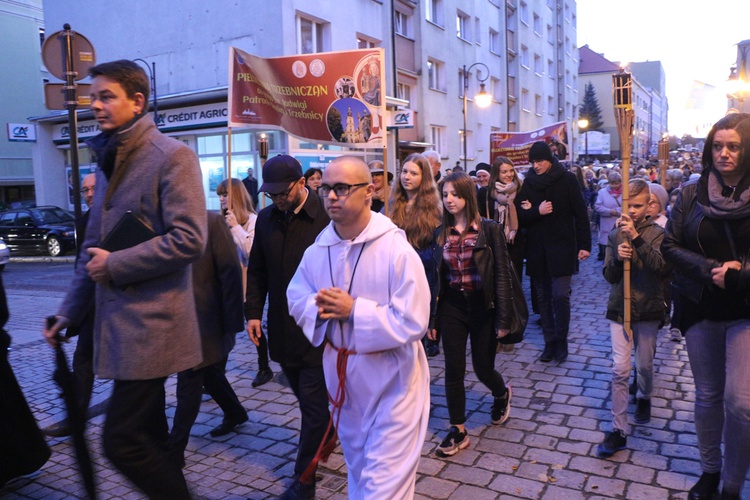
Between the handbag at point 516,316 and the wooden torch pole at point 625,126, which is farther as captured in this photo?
the handbag at point 516,316

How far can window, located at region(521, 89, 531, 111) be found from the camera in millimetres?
40219

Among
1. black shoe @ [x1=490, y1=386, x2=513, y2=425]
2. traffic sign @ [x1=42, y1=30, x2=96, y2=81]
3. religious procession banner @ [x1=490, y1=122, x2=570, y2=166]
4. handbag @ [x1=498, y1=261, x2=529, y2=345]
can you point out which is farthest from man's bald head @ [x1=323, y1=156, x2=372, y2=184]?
religious procession banner @ [x1=490, y1=122, x2=570, y2=166]

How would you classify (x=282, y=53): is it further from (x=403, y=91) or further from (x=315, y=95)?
(x=315, y=95)

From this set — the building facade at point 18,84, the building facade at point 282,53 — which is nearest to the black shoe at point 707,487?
the building facade at point 282,53

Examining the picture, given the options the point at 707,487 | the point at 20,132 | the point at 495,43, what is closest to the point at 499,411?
the point at 707,487

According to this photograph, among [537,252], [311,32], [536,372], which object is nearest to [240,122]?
[537,252]

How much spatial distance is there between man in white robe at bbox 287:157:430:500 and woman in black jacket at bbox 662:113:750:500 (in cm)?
159

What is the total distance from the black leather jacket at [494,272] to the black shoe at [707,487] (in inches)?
57.1

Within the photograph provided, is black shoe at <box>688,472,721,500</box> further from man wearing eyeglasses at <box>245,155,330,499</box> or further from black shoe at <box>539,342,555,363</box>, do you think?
black shoe at <box>539,342,555,363</box>

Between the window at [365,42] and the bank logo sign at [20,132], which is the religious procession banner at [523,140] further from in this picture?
the bank logo sign at [20,132]

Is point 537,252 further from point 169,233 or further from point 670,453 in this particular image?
point 169,233

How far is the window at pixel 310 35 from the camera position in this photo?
20.7 meters

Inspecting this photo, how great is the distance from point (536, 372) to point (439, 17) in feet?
83.6

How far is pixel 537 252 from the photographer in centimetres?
668
